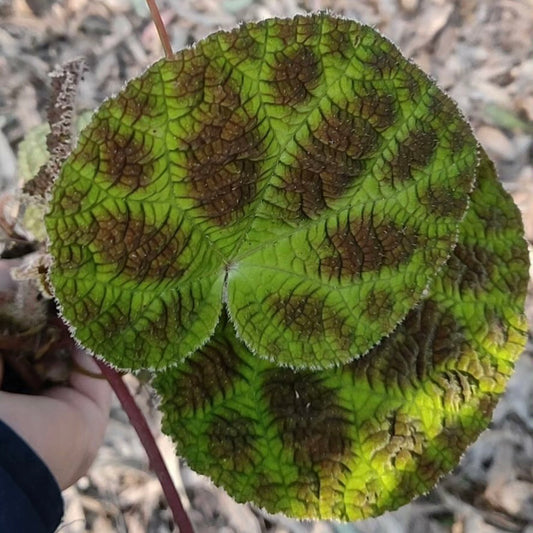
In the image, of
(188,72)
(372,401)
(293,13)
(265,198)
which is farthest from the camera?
(293,13)

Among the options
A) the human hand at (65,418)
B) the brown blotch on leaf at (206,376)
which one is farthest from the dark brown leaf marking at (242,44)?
the human hand at (65,418)

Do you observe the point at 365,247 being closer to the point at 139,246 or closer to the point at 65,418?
the point at 139,246

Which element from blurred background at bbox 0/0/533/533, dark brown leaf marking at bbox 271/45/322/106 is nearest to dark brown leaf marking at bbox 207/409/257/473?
dark brown leaf marking at bbox 271/45/322/106

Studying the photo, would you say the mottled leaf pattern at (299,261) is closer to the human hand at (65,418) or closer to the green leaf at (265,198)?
the green leaf at (265,198)

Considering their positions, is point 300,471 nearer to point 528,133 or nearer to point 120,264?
point 120,264

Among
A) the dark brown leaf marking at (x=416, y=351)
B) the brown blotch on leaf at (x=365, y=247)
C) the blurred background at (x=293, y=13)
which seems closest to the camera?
the brown blotch on leaf at (x=365, y=247)

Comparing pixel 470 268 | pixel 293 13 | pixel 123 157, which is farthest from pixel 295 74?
pixel 293 13
